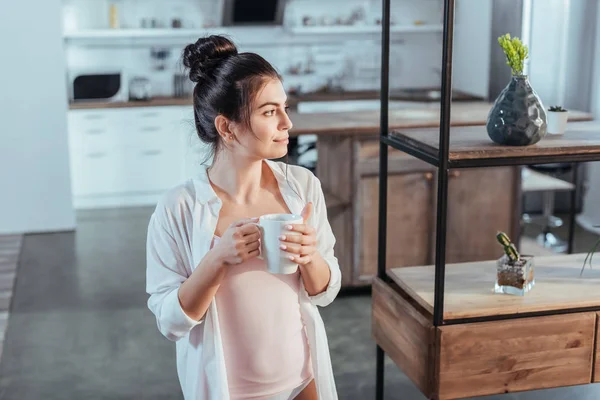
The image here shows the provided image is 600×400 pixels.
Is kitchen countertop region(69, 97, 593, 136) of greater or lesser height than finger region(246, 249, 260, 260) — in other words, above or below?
below

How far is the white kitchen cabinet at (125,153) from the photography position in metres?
6.89

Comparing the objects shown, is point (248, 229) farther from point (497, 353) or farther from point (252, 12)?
point (252, 12)

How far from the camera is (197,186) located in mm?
1788

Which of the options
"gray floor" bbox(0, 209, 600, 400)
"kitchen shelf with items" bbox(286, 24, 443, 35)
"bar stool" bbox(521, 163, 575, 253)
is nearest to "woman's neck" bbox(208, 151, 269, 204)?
"gray floor" bbox(0, 209, 600, 400)

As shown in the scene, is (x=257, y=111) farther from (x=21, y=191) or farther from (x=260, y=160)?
(x=21, y=191)

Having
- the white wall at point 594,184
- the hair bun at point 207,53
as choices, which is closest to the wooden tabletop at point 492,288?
the hair bun at point 207,53

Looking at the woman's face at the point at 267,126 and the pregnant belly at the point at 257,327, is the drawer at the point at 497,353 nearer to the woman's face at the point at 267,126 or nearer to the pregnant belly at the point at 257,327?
the pregnant belly at the point at 257,327

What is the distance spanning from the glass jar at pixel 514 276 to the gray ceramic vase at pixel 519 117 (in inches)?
15.4

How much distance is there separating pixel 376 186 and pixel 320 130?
46 centimetres

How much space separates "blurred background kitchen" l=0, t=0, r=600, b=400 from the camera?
4090 millimetres

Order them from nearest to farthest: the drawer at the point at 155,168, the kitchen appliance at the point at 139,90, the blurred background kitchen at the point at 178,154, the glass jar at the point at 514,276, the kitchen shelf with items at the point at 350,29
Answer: the glass jar at the point at 514,276
the blurred background kitchen at the point at 178,154
the drawer at the point at 155,168
the kitchen appliance at the point at 139,90
the kitchen shelf with items at the point at 350,29

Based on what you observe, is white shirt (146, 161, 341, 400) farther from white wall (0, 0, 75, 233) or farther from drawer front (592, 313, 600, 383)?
white wall (0, 0, 75, 233)

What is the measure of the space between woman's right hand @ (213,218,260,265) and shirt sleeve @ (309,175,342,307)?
0.21 m

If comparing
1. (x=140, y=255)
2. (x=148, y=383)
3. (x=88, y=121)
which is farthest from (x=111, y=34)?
(x=148, y=383)
